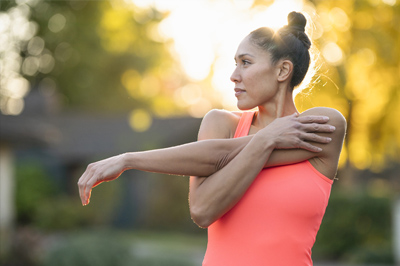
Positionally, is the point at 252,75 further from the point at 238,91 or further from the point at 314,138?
the point at 314,138

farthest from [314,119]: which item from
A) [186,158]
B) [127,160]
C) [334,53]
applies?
[334,53]

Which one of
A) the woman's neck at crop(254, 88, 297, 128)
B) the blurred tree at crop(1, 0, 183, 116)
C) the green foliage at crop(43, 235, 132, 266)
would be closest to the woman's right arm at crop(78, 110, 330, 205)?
the woman's neck at crop(254, 88, 297, 128)

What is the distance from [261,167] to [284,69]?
16.8 inches

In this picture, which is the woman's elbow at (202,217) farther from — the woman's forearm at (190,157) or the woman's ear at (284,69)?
the woman's ear at (284,69)

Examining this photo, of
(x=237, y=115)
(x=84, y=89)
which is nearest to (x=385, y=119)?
(x=237, y=115)

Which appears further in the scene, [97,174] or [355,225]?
[355,225]

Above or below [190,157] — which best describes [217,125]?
above

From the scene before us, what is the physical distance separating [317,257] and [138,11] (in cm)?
2863

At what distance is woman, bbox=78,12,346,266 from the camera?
2.38 metres

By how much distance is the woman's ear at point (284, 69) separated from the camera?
255 centimetres

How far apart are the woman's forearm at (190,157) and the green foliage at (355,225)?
13116 mm

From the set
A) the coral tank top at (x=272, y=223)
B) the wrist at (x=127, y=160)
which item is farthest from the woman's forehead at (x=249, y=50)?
the wrist at (x=127, y=160)

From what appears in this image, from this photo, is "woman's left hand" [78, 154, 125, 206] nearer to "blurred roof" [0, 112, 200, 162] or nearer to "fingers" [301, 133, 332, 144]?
"fingers" [301, 133, 332, 144]

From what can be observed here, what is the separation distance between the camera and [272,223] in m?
2.38
